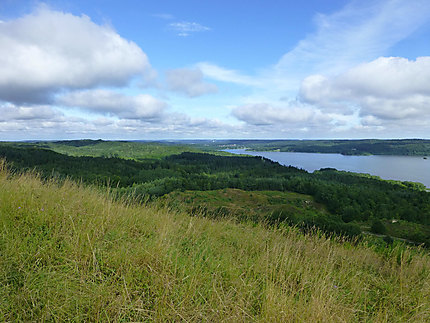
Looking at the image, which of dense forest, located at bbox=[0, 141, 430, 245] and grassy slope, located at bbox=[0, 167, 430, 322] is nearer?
grassy slope, located at bbox=[0, 167, 430, 322]

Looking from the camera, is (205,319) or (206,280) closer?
(205,319)

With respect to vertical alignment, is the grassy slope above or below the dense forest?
above

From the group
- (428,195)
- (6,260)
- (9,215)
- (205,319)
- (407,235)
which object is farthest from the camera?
(428,195)

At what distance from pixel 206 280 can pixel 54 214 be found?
3.00m

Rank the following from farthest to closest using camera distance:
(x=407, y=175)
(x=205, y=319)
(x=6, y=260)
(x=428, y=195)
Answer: (x=407, y=175)
(x=428, y=195)
(x=6, y=260)
(x=205, y=319)

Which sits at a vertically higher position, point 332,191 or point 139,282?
point 139,282

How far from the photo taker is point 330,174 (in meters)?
118

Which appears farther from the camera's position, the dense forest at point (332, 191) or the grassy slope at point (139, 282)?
the dense forest at point (332, 191)

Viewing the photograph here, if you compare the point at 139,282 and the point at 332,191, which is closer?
the point at 139,282

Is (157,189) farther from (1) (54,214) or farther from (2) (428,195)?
(2) (428,195)

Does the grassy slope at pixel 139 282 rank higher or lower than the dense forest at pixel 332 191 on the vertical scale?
higher

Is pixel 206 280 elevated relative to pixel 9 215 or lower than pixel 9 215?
lower

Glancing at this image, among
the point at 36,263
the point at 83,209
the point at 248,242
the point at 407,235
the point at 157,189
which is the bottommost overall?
the point at 407,235

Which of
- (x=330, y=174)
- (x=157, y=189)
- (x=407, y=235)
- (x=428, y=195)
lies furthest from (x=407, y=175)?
(x=157, y=189)
